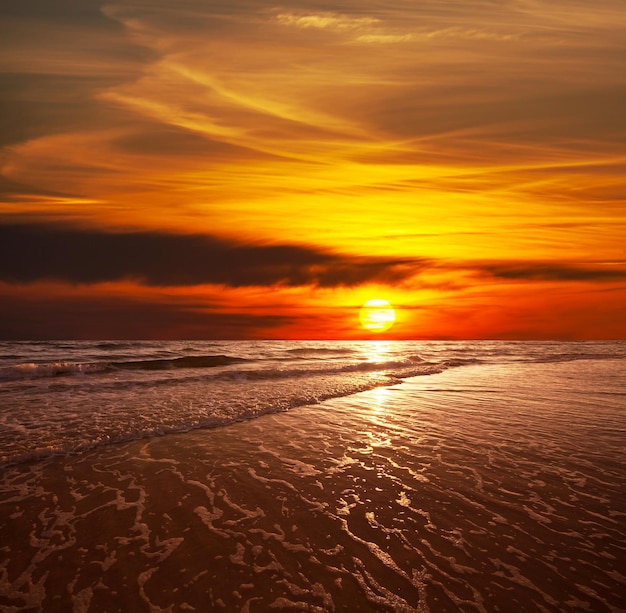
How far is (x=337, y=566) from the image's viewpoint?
15.1 feet

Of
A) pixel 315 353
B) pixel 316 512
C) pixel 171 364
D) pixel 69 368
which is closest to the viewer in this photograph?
pixel 316 512

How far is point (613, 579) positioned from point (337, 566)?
2673mm

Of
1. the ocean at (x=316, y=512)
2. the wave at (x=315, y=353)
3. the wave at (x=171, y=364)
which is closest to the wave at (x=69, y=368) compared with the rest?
the wave at (x=171, y=364)

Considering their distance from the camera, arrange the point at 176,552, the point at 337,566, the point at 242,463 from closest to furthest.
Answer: the point at 337,566 → the point at 176,552 → the point at 242,463

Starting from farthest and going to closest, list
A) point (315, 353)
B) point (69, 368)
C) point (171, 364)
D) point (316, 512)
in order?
point (315, 353) → point (171, 364) → point (69, 368) → point (316, 512)

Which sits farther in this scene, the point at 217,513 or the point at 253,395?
the point at 253,395

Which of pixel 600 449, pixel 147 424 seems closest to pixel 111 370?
pixel 147 424

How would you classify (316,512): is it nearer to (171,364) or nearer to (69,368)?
(69,368)

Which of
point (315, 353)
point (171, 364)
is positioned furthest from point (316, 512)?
point (315, 353)

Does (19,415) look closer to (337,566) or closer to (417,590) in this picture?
(337,566)

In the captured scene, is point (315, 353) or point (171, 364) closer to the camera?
point (171, 364)

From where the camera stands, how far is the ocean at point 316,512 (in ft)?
13.8

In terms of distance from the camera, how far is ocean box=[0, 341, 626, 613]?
13.8ft

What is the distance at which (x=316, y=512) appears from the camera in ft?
19.6
